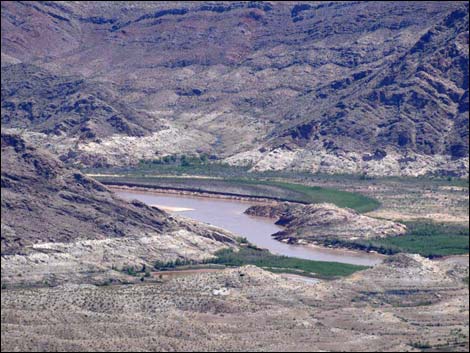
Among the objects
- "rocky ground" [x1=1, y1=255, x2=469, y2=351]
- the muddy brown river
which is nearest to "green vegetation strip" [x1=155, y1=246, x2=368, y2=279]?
the muddy brown river

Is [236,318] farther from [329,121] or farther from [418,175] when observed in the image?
[329,121]

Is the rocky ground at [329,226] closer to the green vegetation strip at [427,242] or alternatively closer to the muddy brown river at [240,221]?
the muddy brown river at [240,221]

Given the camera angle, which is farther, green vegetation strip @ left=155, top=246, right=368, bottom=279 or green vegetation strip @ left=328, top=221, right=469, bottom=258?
green vegetation strip @ left=328, top=221, right=469, bottom=258

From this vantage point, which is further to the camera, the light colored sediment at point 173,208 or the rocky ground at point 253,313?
the light colored sediment at point 173,208

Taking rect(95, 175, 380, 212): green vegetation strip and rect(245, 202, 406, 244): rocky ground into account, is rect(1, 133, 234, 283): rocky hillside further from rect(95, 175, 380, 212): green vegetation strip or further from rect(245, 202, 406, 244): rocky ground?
rect(95, 175, 380, 212): green vegetation strip

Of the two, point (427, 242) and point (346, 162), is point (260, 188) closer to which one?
point (346, 162)

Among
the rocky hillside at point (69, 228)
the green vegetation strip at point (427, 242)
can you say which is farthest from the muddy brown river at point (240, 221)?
the rocky hillside at point (69, 228)

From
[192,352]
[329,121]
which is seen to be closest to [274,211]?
[329,121]
